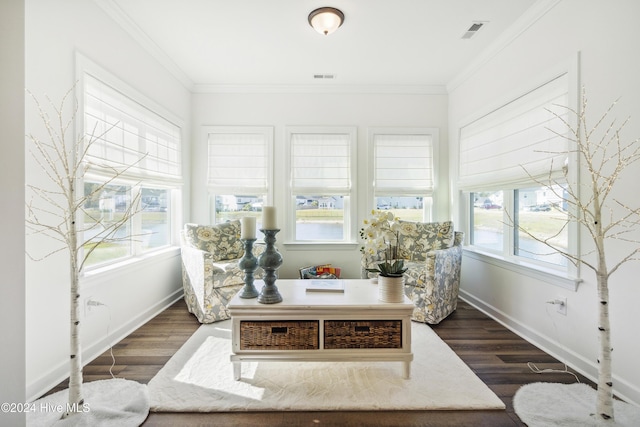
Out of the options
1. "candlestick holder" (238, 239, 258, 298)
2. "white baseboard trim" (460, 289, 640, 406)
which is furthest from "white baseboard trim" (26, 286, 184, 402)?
"white baseboard trim" (460, 289, 640, 406)

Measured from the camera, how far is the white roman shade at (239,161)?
159 inches

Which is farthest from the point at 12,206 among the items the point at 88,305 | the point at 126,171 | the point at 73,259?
the point at 126,171

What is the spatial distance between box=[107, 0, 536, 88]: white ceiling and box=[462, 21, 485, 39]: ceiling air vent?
42 millimetres

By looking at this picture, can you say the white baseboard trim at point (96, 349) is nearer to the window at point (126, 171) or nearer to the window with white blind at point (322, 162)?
the window at point (126, 171)

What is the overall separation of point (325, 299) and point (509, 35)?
114 inches

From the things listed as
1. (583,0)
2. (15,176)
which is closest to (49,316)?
(15,176)

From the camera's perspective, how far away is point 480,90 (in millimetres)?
3352

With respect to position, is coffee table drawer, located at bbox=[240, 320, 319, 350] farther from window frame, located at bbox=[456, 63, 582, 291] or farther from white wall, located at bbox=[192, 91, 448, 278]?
white wall, located at bbox=[192, 91, 448, 278]

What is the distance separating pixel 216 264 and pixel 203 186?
1344 mm

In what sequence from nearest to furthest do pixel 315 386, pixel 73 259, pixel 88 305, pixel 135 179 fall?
pixel 73 259 < pixel 315 386 < pixel 88 305 < pixel 135 179

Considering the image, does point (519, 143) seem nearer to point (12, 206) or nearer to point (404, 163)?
point (404, 163)

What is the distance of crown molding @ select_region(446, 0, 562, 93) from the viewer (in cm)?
239

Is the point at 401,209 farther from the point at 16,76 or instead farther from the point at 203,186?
the point at 16,76

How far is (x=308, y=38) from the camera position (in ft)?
9.45
